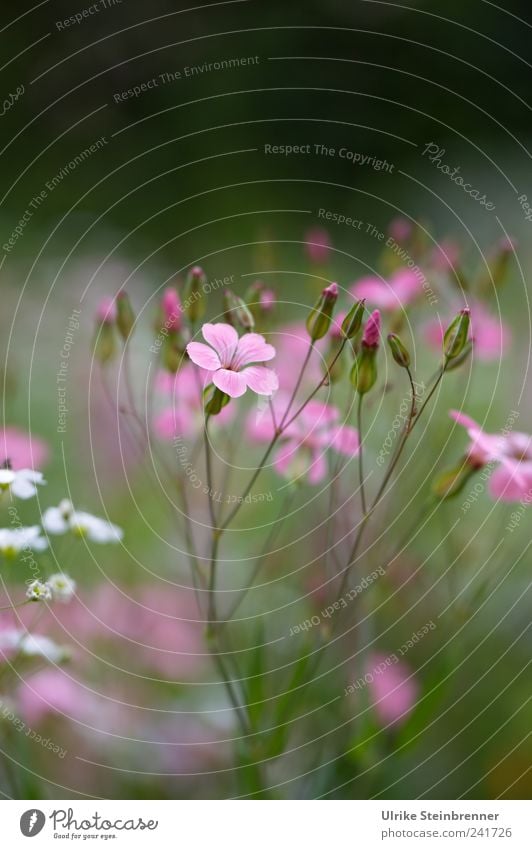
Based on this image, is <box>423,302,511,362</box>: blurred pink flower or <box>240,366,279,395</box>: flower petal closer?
<box>240,366,279,395</box>: flower petal

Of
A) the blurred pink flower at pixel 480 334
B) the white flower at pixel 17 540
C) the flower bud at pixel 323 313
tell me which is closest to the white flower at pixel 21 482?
the white flower at pixel 17 540

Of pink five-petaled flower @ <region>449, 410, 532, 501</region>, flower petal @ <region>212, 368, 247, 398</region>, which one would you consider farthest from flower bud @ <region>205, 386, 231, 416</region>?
pink five-petaled flower @ <region>449, 410, 532, 501</region>

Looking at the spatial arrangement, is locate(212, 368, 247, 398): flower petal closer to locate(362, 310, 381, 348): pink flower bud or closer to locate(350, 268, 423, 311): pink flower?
locate(362, 310, 381, 348): pink flower bud

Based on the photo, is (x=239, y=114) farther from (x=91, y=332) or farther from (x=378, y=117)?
(x=91, y=332)

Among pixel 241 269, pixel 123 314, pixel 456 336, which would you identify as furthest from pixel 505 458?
pixel 241 269

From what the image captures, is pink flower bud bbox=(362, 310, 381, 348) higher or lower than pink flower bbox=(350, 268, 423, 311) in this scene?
lower

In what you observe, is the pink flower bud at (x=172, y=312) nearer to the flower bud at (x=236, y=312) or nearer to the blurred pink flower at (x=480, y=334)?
the flower bud at (x=236, y=312)
